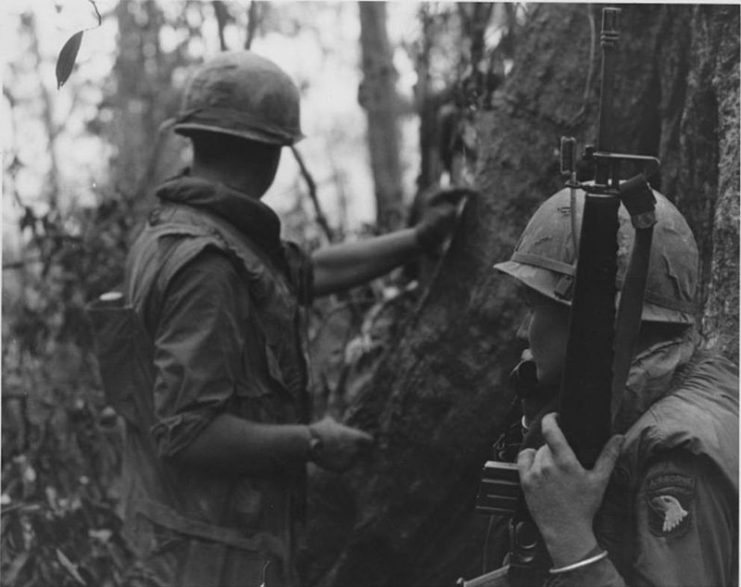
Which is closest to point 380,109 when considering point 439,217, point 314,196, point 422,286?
point 314,196

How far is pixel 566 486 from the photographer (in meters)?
2.63

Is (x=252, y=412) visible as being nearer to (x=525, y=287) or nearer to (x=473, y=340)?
(x=473, y=340)

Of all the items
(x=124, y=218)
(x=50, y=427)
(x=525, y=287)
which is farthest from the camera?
(x=124, y=218)

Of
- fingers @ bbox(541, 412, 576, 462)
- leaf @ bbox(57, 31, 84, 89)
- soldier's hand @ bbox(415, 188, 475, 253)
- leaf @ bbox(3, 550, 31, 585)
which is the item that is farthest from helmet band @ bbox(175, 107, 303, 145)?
fingers @ bbox(541, 412, 576, 462)

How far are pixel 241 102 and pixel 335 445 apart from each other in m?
1.33

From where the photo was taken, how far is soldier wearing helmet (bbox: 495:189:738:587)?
2.54 m

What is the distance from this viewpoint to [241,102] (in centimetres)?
455

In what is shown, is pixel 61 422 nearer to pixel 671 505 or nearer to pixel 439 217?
pixel 439 217

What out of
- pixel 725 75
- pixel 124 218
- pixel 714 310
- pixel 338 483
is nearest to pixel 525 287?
pixel 714 310

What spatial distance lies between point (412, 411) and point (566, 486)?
6.97 feet

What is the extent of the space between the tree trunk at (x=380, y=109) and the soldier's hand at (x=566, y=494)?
488 centimetres

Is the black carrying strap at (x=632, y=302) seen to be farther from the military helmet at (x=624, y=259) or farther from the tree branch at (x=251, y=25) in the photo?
the tree branch at (x=251, y=25)

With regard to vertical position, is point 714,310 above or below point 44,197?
above

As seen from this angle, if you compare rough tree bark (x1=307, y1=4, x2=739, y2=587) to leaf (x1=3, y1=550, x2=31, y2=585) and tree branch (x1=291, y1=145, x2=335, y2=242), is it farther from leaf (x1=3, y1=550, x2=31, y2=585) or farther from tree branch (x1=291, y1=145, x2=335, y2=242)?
tree branch (x1=291, y1=145, x2=335, y2=242)
